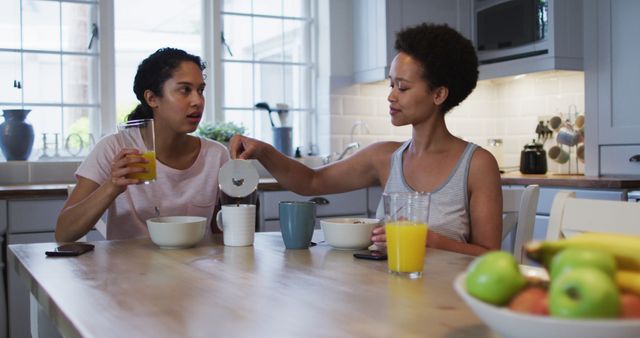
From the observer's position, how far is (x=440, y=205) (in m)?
1.86

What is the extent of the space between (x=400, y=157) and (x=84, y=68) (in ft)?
8.36

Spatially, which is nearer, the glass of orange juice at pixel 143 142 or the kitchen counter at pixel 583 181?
the glass of orange juice at pixel 143 142

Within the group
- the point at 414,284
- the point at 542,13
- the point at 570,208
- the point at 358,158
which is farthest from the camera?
the point at 542,13

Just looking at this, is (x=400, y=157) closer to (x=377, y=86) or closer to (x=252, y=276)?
(x=252, y=276)

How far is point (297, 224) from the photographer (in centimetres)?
161

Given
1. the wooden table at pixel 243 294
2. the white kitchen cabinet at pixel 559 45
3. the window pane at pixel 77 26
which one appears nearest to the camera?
the wooden table at pixel 243 294

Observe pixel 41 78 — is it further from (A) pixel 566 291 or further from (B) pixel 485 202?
(A) pixel 566 291

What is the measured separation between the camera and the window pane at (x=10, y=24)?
370cm

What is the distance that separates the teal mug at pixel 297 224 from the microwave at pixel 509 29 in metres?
2.58

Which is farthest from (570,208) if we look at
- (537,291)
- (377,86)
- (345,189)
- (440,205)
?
(377,86)

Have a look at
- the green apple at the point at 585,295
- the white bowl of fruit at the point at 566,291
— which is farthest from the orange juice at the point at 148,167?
the green apple at the point at 585,295

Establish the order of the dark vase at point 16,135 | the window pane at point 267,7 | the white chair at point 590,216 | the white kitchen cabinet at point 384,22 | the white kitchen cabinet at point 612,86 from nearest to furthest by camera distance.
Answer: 1. the white chair at point 590,216
2. the white kitchen cabinet at point 612,86
3. the dark vase at point 16,135
4. the white kitchen cabinet at point 384,22
5. the window pane at point 267,7

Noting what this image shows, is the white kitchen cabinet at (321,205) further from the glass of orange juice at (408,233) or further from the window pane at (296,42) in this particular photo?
the glass of orange juice at (408,233)

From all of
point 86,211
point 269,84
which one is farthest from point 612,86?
point 86,211
